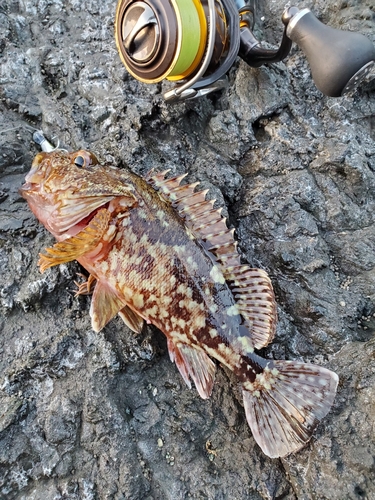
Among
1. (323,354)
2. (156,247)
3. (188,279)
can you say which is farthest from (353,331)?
(156,247)

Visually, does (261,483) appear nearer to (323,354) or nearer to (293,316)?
(323,354)

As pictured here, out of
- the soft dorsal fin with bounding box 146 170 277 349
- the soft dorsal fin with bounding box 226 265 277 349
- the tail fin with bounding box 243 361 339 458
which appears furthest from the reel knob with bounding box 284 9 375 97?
the tail fin with bounding box 243 361 339 458

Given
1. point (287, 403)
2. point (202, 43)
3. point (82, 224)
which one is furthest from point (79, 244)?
point (287, 403)

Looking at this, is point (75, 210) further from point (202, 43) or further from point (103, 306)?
point (202, 43)

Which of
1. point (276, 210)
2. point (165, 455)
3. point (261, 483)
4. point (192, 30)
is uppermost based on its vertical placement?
point (192, 30)

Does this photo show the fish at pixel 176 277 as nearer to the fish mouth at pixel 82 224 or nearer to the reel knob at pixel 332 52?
the fish mouth at pixel 82 224

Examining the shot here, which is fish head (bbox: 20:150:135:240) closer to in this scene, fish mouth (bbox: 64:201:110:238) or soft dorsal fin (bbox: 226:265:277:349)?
fish mouth (bbox: 64:201:110:238)
